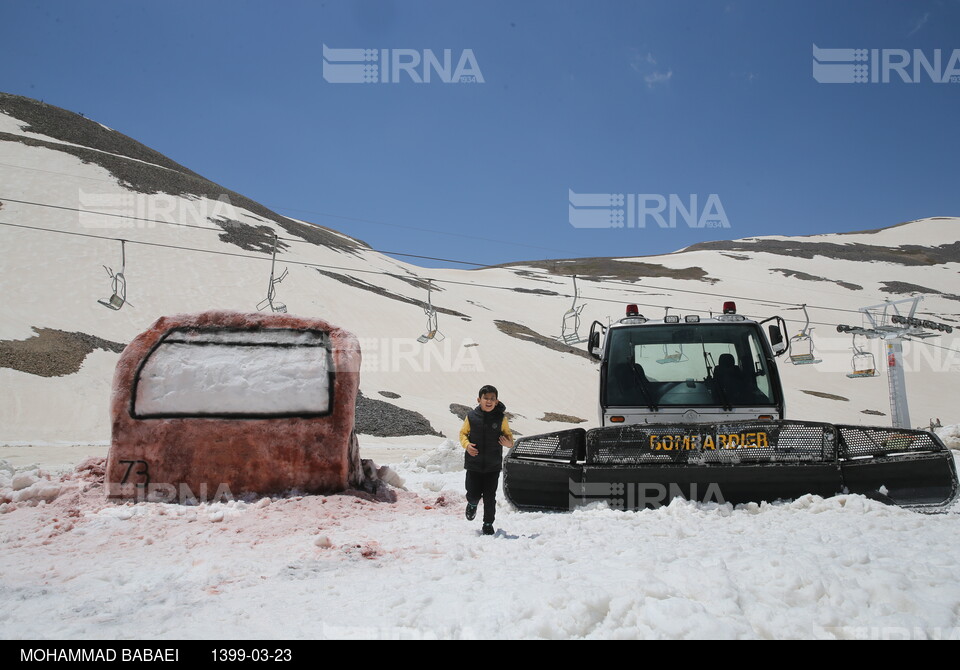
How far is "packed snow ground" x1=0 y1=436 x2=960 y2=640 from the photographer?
2.72 m

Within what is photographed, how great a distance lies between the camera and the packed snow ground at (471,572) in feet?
8.94

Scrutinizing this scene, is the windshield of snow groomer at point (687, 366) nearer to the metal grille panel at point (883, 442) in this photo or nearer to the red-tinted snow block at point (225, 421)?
the metal grille panel at point (883, 442)

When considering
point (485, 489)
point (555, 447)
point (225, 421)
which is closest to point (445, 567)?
point (485, 489)

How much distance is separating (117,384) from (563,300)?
5209cm

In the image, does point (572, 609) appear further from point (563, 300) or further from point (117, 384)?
point (563, 300)

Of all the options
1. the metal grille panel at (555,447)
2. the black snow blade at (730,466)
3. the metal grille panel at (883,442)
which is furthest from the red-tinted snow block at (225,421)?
the metal grille panel at (883,442)

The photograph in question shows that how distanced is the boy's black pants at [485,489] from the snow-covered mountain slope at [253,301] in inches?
602

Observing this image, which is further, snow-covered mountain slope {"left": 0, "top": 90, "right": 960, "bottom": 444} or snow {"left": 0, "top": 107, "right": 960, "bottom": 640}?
snow-covered mountain slope {"left": 0, "top": 90, "right": 960, "bottom": 444}

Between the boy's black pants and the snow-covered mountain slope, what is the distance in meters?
15.3

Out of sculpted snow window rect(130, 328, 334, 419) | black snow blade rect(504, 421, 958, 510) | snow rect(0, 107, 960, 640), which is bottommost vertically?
snow rect(0, 107, 960, 640)

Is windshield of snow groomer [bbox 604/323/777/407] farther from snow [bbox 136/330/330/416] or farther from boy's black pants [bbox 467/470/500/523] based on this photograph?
snow [bbox 136/330/330/416]

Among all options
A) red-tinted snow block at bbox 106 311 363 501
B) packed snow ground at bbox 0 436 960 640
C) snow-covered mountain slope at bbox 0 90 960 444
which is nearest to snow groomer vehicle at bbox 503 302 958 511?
packed snow ground at bbox 0 436 960 640

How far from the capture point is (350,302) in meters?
35.8
